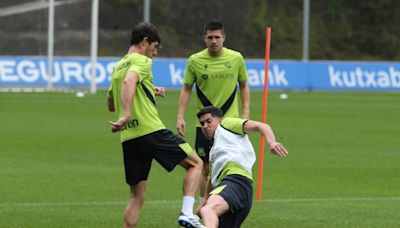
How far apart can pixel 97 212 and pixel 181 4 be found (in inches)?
1773

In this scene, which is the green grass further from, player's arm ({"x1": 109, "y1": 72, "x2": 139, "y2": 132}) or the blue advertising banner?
the blue advertising banner

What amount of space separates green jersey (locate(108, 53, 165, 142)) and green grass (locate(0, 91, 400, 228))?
165 cm

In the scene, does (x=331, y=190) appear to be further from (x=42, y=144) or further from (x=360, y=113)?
(x=360, y=113)

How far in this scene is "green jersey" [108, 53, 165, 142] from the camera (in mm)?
11484

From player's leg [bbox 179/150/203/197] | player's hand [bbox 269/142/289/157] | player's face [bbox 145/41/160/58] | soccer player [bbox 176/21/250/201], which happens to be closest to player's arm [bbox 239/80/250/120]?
soccer player [bbox 176/21/250/201]

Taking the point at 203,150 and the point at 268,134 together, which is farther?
the point at 203,150

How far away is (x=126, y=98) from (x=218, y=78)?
277 centimetres

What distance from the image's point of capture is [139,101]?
11539 mm

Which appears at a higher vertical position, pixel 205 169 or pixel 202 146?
pixel 202 146

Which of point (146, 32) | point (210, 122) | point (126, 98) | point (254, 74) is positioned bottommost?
point (254, 74)

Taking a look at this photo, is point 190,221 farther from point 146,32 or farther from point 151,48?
point 146,32

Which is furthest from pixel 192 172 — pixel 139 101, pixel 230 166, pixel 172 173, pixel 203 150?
pixel 172 173

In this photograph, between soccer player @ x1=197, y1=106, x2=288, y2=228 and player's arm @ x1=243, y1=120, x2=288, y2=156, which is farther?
soccer player @ x1=197, y1=106, x2=288, y2=228

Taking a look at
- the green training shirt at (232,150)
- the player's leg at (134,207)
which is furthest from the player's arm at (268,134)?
the player's leg at (134,207)
